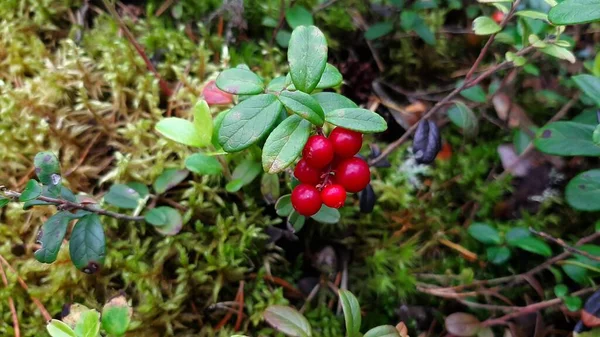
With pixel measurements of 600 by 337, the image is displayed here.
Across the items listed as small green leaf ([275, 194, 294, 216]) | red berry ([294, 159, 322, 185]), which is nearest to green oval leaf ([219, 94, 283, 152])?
red berry ([294, 159, 322, 185])

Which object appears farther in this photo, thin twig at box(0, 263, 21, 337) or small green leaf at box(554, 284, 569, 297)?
small green leaf at box(554, 284, 569, 297)

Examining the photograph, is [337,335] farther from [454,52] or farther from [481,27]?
[454,52]

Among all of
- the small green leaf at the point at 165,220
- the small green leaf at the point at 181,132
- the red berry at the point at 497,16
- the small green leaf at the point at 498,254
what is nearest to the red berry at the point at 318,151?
the small green leaf at the point at 181,132

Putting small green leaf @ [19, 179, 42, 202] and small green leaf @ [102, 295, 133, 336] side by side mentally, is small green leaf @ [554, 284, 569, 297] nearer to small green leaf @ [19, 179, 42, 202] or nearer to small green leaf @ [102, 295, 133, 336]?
small green leaf @ [102, 295, 133, 336]

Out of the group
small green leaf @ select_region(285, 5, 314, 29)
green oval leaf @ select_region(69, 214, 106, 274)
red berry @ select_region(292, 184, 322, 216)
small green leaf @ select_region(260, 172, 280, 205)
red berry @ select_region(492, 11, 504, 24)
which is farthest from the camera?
red berry @ select_region(492, 11, 504, 24)

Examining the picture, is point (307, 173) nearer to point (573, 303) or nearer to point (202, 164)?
point (202, 164)

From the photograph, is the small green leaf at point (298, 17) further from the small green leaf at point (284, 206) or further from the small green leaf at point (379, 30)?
the small green leaf at point (284, 206)

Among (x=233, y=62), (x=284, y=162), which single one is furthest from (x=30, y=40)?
(x=284, y=162)

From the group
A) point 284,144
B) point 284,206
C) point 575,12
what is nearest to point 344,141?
point 284,144
